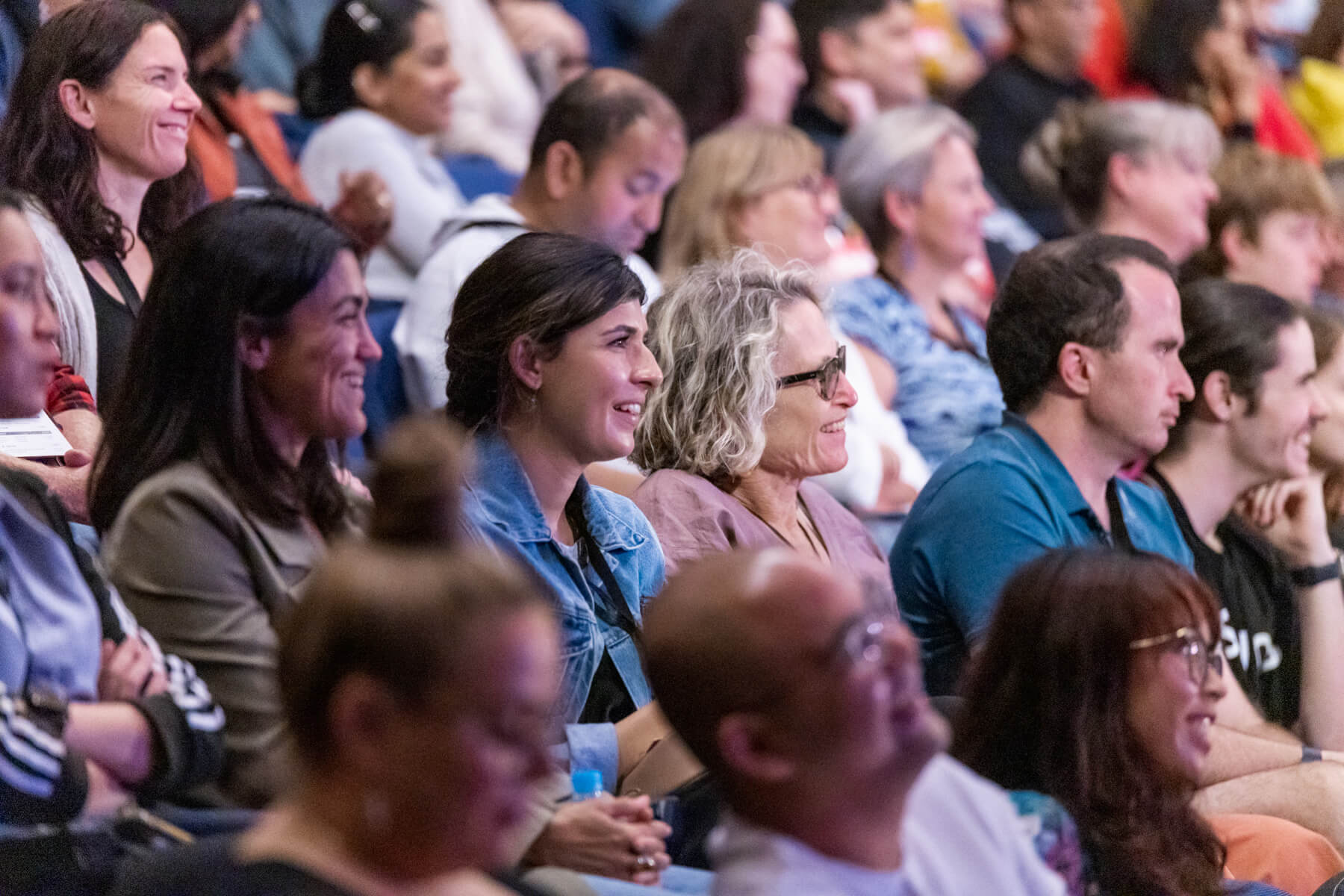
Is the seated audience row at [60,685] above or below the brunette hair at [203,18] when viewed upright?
below

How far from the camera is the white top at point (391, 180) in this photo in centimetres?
400

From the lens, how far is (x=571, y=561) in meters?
2.45

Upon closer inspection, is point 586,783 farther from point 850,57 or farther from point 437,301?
point 850,57

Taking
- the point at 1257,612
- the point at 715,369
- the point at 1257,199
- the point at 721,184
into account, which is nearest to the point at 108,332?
the point at 715,369

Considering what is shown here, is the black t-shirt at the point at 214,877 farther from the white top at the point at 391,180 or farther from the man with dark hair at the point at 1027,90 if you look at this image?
the man with dark hair at the point at 1027,90

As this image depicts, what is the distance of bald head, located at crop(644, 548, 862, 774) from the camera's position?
1465mm

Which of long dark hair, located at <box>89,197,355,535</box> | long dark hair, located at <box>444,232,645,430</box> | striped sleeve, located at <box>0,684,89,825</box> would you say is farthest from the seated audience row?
long dark hair, located at <box>444,232,645,430</box>

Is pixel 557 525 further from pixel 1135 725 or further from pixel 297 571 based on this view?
pixel 1135 725

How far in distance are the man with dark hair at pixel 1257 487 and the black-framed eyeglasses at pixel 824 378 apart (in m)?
0.84

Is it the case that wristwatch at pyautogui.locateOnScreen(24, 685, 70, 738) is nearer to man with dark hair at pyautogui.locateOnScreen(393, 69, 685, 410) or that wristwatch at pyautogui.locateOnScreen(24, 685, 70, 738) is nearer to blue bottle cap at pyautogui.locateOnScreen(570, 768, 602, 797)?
blue bottle cap at pyautogui.locateOnScreen(570, 768, 602, 797)

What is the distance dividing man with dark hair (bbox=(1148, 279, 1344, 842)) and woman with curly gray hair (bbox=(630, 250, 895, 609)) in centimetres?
75

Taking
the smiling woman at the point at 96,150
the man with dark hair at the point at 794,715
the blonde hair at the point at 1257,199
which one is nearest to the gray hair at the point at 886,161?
the blonde hair at the point at 1257,199

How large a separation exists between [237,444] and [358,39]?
8.10 ft

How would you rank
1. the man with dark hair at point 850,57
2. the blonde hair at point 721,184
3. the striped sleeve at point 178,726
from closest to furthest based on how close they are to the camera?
the striped sleeve at point 178,726, the blonde hair at point 721,184, the man with dark hair at point 850,57
